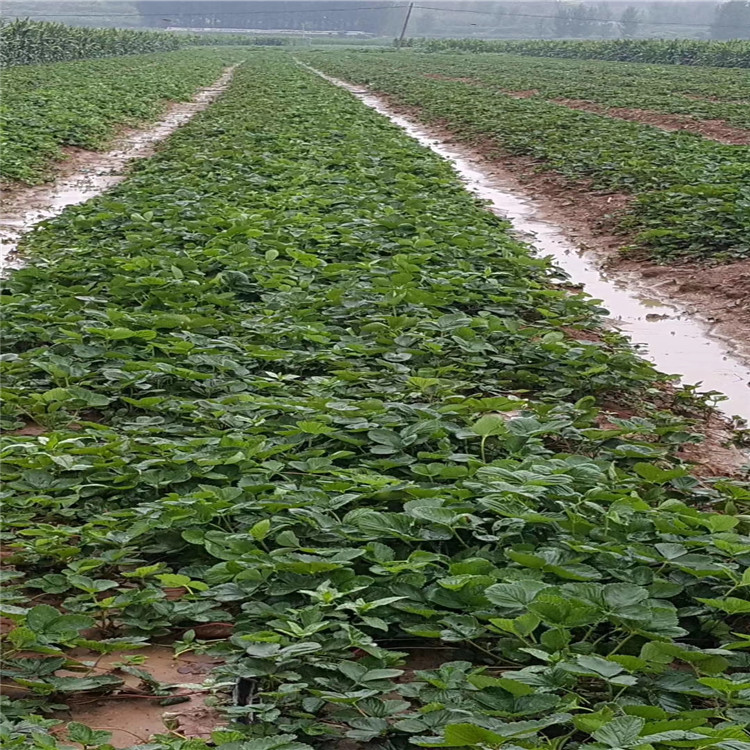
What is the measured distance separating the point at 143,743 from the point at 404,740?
0.66 m

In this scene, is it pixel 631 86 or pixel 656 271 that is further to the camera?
pixel 631 86

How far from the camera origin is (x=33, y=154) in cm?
1323

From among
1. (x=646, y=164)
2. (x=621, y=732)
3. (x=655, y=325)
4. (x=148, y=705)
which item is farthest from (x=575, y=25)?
(x=621, y=732)

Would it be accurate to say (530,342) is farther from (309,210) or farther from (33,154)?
(33,154)

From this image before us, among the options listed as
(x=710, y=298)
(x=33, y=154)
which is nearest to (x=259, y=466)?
(x=710, y=298)

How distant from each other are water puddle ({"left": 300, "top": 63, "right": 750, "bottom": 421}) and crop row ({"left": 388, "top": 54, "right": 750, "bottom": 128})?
10.4m

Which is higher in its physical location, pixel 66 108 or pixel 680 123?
pixel 680 123

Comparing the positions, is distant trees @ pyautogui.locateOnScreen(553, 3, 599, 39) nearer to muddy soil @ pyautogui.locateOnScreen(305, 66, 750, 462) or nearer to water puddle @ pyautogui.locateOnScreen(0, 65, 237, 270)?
water puddle @ pyautogui.locateOnScreen(0, 65, 237, 270)

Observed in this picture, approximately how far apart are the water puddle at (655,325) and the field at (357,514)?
1.43ft

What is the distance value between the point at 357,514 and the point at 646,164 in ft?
33.7

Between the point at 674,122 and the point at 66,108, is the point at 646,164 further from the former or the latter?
the point at 66,108

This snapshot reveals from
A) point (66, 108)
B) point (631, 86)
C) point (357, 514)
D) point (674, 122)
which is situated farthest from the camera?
point (631, 86)

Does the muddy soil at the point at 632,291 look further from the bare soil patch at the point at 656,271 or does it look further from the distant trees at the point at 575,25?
the distant trees at the point at 575,25

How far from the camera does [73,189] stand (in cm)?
1216
